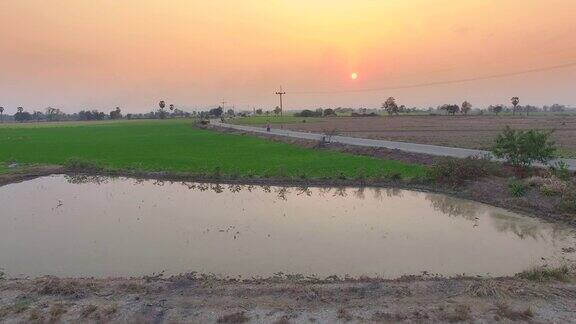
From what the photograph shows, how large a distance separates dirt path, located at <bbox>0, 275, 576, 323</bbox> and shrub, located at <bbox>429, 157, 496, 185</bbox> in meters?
10.5

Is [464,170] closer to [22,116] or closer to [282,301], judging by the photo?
[282,301]

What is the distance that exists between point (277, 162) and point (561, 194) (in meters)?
15.5

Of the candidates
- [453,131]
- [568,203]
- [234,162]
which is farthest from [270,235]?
[453,131]

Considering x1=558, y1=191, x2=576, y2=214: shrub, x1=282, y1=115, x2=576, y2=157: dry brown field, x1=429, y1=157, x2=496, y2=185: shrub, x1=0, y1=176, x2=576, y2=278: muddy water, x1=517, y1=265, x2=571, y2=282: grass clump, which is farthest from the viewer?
x1=282, y1=115, x2=576, y2=157: dry brown field

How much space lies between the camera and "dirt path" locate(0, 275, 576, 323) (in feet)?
23.5

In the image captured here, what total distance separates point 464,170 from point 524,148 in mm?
2479

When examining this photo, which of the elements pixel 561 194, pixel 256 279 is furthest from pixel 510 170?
pixel 256 279

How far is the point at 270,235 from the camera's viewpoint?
500 inches

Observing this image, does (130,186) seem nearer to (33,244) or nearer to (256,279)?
(33,244)

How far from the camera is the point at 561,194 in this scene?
1519cm

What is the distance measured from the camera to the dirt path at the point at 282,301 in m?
7.17

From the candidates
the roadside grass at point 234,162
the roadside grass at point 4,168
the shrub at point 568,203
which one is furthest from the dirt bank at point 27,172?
the shrub at point 568,203

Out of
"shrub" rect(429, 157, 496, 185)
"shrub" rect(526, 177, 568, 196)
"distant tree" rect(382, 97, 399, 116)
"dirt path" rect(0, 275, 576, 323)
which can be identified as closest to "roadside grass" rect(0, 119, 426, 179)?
→ "shrub" rect(429, 157, 496, 185)

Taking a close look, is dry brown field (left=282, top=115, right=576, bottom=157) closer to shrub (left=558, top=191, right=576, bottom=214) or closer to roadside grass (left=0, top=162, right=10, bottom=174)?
shrub (left=558, top=191, right=576, bottom=214)
